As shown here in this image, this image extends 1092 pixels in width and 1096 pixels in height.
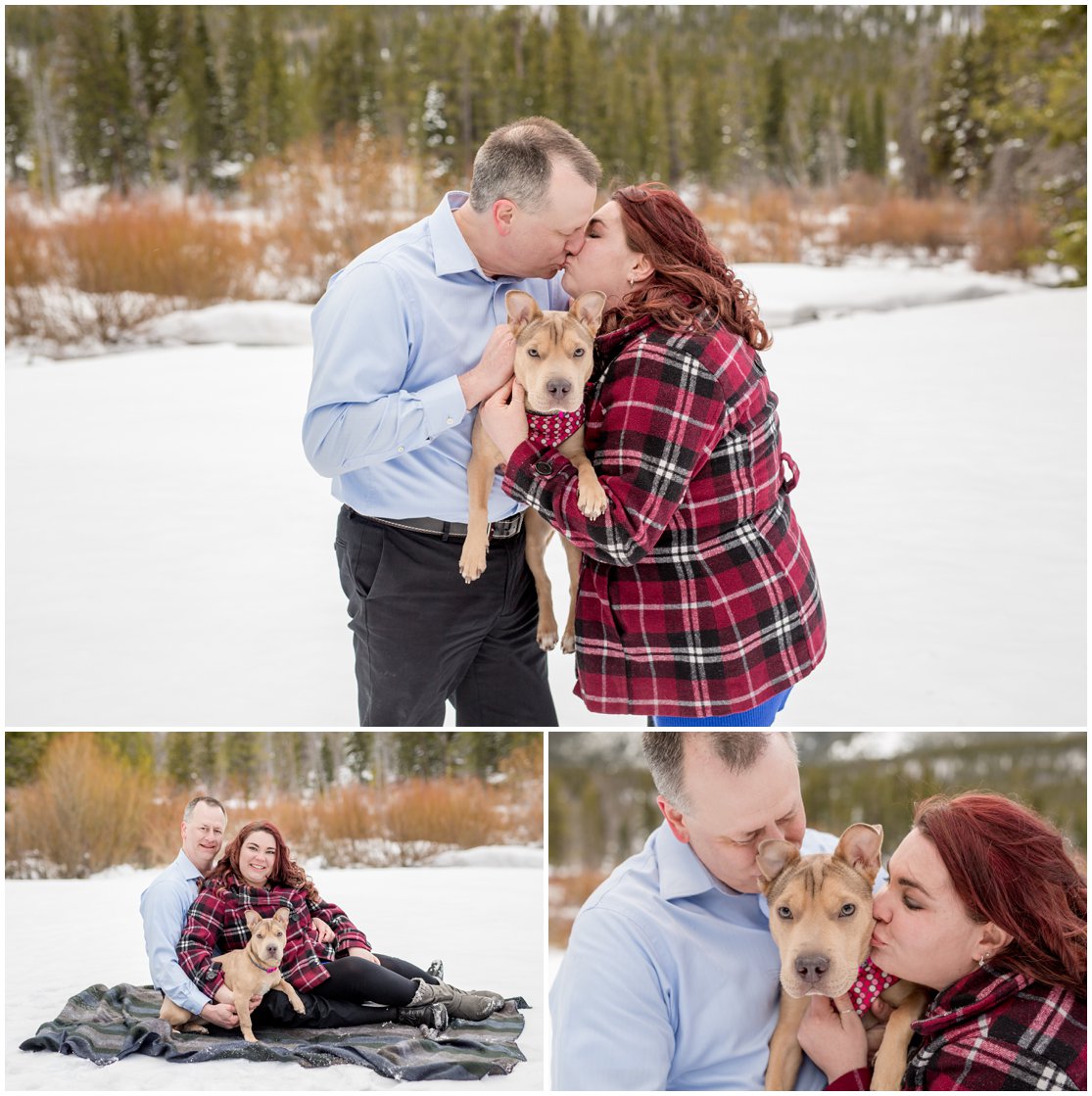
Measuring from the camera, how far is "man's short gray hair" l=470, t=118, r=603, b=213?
2.90 meters

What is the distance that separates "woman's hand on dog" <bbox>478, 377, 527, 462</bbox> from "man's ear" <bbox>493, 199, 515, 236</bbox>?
39cm

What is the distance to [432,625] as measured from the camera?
3.22m

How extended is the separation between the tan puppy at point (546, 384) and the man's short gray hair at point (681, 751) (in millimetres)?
609

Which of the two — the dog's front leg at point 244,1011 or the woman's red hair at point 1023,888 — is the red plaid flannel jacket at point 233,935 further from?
the woman's red hair at point 1023,888

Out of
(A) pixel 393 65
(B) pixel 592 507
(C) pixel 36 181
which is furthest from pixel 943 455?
(C) pixel 36 181

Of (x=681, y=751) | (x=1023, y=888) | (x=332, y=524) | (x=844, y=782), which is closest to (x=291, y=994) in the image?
(x=681, y=751)

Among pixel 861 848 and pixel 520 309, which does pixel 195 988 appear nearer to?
pixel 861 848

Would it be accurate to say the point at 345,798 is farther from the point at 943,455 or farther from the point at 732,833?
the point at 943,455

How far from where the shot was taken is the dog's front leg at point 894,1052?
101 inches

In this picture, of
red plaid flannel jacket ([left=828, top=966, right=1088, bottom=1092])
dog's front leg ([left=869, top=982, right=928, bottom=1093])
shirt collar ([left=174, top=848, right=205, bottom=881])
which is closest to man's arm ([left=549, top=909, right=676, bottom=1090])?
dog's front leg ([left=869, top=982, right=928, bottom=1093])

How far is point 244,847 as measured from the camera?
3104 mm

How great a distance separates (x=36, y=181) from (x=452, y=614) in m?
10.8

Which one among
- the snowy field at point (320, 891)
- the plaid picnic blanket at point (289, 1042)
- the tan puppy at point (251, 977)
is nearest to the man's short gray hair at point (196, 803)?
the snowy field at point (320, 891)

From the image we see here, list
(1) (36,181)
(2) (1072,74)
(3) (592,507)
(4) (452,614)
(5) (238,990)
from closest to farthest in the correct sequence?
(3) (592,507)
(5) (238,990)
(4) (452,614)
(1) (36,181)
(2) (1072,74)
